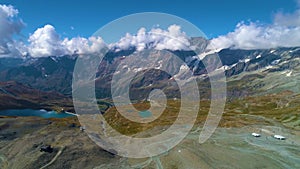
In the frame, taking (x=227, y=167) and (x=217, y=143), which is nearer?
(x=227, y=167)

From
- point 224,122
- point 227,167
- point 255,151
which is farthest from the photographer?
point 224,122

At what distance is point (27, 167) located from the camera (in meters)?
82.2

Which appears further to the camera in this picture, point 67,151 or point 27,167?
point 67,151

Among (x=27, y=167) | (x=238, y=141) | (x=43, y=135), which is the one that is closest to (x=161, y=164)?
(x=27, y=167)

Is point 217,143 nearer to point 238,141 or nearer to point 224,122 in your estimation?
point 238,141

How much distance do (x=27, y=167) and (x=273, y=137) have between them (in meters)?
96.4

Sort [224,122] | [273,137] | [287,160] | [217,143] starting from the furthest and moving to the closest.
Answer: [224,122]
[273,137]
[217,143]
[287,160]

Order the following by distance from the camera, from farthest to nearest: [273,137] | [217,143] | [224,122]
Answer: [224,122], [273,137], [217,143]

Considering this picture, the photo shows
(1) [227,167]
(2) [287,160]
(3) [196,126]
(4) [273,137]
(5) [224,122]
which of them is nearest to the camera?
(1) [227,167]

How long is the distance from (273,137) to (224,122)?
149ft

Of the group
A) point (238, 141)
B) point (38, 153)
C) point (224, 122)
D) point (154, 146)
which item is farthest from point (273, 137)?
point (38, 153)

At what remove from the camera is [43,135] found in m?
111

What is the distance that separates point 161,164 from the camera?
81.2 metres

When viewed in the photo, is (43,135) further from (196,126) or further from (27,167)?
(196,126)
